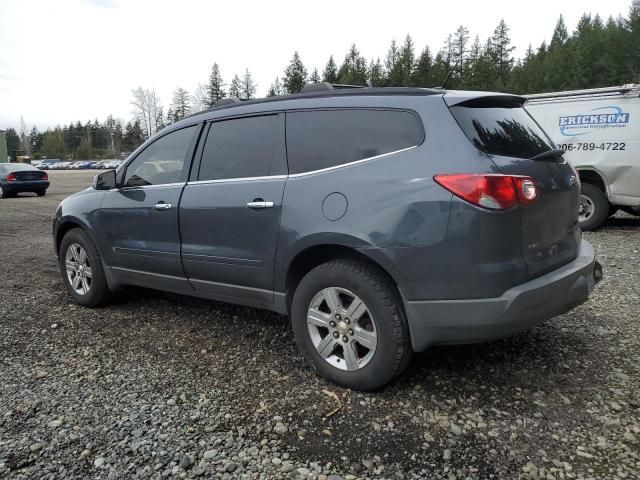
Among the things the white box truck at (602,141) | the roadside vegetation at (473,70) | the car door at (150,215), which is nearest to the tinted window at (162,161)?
the car door at (150,215)

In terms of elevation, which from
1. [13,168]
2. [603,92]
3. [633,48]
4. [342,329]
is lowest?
[342,329]

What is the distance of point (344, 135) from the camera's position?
3.13m

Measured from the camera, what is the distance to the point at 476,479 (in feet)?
7.45

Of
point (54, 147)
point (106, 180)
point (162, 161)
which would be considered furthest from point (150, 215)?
point (54, 147)

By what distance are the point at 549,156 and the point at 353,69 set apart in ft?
245

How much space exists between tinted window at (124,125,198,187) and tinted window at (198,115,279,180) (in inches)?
10.8

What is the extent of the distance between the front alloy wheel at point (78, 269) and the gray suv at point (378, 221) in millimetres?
1334

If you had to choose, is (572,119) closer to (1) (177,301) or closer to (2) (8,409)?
(1) (177,301)

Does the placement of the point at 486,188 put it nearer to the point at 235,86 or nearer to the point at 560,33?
the point at 235,86

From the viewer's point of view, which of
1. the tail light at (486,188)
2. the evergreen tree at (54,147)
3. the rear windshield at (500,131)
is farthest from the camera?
the evergreen tree at (54,147)

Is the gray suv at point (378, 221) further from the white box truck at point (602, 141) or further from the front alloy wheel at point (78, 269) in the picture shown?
the white box truck at point (602, 141)

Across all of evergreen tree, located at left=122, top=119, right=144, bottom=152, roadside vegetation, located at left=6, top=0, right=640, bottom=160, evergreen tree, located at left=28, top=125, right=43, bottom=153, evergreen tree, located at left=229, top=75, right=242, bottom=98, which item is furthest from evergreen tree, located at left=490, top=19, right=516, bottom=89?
evergreen tree, located at left=28, top=125, right=43, bottom=153

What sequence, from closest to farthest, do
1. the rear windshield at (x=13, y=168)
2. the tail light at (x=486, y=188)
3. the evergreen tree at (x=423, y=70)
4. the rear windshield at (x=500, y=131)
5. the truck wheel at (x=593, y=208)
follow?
the tail light at (x=486, y=188), the rear windshield at (x=500, y=131), the truck wheel at (x=593, y=208), the rear windshield at (x=13, y=168), the evergreen tree at (x=423, y=70)

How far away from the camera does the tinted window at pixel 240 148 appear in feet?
11.5
